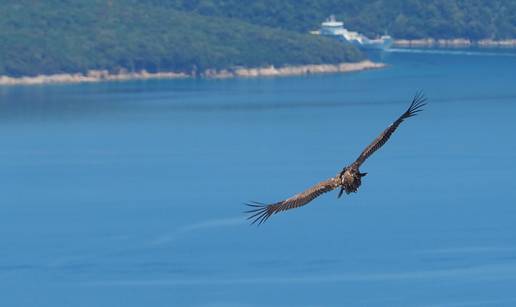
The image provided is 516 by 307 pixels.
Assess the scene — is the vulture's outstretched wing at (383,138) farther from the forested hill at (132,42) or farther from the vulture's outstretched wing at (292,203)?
the forested hill at (132,42)

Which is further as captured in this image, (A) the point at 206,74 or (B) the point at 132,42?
(B) the point at 132,42

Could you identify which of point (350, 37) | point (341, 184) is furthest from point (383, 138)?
point (350, 37)

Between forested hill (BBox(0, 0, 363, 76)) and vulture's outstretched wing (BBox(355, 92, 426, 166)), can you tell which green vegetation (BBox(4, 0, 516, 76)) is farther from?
vulture's outstretched wing (BBox(355, 92, 426, 166))

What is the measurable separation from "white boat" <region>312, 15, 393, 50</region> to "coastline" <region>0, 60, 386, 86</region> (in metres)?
20.6

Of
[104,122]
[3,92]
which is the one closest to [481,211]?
[104,122]

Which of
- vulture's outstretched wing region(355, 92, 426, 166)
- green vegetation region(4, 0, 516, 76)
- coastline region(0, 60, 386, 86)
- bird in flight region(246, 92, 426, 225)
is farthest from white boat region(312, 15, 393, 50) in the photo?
bird in flight region(246, 92, 426, 225)

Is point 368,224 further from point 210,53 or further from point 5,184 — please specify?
point 210,53

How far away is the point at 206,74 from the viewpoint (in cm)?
16575

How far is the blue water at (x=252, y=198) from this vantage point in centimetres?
5919

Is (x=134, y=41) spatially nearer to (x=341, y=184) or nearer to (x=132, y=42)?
(x=132, y=42)

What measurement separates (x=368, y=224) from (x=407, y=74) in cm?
8167

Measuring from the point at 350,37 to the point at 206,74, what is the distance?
103ft

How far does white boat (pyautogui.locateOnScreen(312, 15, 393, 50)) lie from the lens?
191625 millimetres

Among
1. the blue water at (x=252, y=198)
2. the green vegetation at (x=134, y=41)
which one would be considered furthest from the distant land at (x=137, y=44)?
the blue water at (x=252, y=198)
